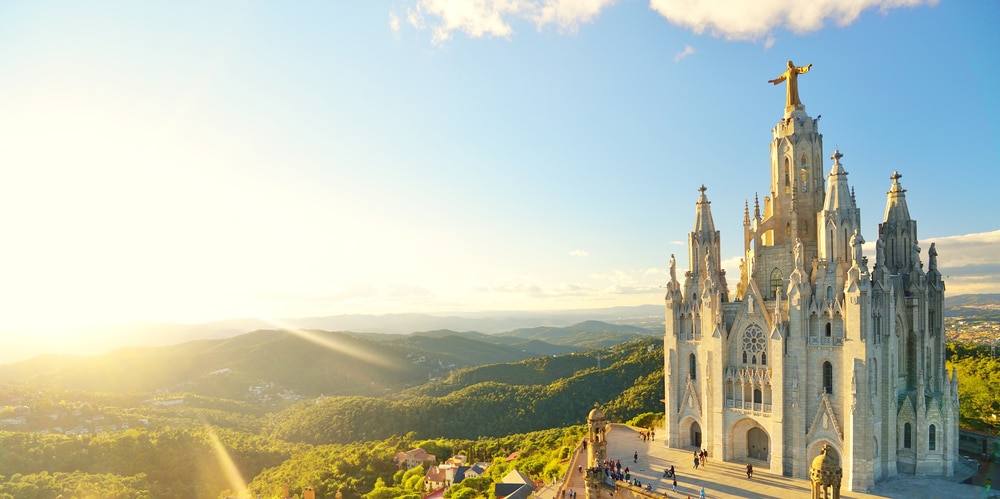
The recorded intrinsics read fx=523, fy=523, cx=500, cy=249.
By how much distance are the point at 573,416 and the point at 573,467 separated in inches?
1968

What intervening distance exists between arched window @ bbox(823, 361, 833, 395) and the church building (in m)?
0.07

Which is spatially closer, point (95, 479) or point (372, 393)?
point (95, 479)

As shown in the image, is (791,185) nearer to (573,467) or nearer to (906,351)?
(906,351)

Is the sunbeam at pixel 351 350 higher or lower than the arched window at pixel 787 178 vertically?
lower

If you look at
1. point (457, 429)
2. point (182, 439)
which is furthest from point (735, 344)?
point (182, 439)

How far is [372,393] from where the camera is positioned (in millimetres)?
139750

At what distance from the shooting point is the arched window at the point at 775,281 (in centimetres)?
2875

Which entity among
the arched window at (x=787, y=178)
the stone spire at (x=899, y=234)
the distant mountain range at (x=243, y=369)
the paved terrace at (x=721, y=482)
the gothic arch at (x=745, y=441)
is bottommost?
the distant mountain range at (x=243, y=369)

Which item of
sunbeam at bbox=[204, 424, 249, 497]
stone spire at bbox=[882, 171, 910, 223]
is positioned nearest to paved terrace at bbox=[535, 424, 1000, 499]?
stone spire at bbox=[882, 171, 910, 223]

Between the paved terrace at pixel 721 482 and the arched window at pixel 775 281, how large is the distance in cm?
932

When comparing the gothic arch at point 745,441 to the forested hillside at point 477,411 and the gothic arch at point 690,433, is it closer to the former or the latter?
the gothic arch at point 690,433

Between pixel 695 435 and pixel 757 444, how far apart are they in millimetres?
3639

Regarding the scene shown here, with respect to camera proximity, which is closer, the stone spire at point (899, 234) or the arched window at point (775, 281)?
the stone spire at point (899, 234)

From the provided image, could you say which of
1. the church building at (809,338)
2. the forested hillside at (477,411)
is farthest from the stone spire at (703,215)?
the forested hillside at (477,411)
